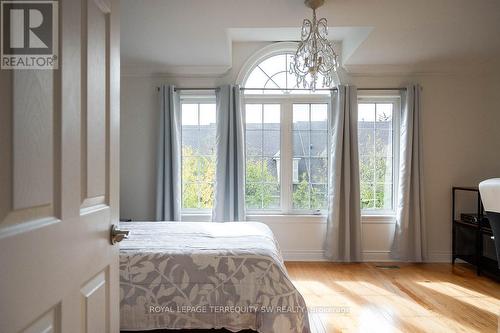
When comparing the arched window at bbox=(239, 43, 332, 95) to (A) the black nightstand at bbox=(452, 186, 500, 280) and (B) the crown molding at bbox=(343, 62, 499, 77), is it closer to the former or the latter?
(B) the crown molding at bbox=(343, 62, 499, 77)

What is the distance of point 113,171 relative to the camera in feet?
3.51

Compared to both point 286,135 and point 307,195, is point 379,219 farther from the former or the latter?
point 286,135

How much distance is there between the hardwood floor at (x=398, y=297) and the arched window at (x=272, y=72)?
7.50 ft

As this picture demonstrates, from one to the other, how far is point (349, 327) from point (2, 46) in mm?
2454

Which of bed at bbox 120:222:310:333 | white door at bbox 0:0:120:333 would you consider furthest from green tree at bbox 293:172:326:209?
white door at bbox 0:0:120:333

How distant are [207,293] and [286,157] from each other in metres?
2.38

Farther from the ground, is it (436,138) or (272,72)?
(272,72)

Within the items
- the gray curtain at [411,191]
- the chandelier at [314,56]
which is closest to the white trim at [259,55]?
the chandelier at [314,56]

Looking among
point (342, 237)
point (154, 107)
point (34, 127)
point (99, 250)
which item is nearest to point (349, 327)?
point (342, 237)

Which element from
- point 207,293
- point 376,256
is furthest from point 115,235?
point 376,256

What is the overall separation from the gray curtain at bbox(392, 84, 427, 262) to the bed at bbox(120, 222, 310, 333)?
8.07 feet

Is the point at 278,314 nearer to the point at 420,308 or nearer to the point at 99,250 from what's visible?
the point at 99,250

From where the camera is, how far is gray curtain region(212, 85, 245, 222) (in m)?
3.65

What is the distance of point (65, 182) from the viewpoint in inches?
29.5
